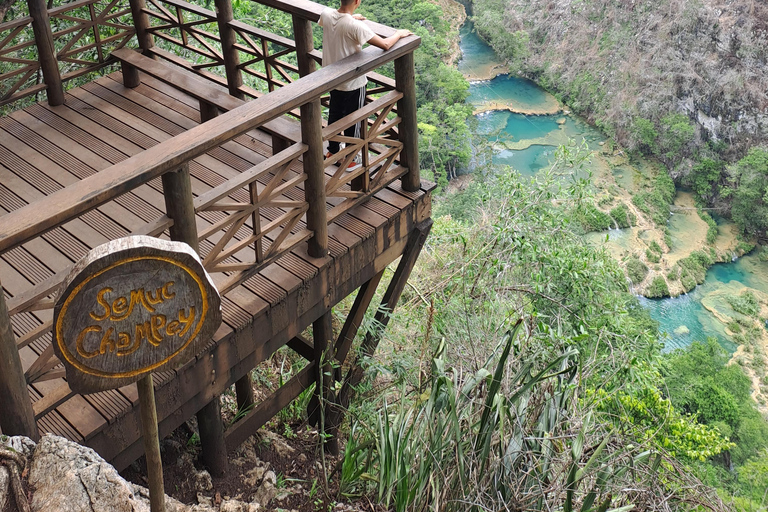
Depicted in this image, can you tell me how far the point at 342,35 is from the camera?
279 centimetres

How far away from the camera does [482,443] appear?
7.34ft

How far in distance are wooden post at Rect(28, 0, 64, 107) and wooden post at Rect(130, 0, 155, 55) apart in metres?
0.45

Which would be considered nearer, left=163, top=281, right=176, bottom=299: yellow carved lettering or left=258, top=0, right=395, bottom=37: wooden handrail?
left=163, top=281, right=176, bottom=299: yellow carved lettering

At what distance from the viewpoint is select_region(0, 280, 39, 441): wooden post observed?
1.71m

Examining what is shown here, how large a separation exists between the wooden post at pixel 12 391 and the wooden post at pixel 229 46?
80.5 inches

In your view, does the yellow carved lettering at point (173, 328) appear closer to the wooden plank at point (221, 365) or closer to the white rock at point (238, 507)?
the wooden plank at point (221, 365)

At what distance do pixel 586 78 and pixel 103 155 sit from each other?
919 inches

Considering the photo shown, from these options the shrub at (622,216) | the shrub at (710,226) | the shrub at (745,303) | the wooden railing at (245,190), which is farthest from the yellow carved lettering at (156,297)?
the shrub at (710,226)

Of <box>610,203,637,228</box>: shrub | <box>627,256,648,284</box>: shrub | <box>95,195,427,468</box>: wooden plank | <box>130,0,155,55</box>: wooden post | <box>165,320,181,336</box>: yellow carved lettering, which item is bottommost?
<box>627,256,648,284</box>: shrub

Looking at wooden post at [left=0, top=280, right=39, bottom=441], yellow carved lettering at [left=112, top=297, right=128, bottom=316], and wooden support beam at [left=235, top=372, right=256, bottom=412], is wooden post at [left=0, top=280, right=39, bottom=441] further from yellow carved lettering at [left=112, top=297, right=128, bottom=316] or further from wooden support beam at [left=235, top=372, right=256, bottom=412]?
wooden support beam at [left=235, top=372, right=256, bottom=412]

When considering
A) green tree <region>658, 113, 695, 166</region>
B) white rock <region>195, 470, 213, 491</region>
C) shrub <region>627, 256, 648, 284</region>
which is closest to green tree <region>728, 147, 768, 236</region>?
green tree <region>658, 113, 695, 166</region>

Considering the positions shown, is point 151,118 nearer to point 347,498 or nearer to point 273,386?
point 273,386

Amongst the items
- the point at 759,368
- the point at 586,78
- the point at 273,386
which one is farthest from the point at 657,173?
the point at 273,386

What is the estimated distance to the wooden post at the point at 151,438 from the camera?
143cm
